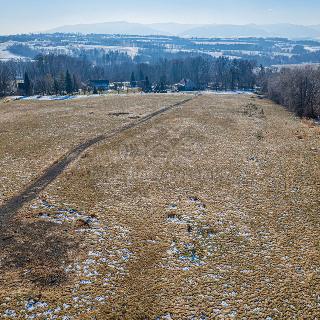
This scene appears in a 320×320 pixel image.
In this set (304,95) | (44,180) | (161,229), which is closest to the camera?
(161,229)

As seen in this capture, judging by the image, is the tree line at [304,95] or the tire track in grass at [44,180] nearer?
the tire track in grass at [44,180]

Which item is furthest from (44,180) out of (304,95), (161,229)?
(304,95)

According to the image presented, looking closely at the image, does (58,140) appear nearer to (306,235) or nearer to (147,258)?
(147,258)

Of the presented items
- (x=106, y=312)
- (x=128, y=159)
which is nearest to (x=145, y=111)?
(x=128, y=159)

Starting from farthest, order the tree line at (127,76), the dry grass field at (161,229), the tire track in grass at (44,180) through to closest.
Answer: the tree line at (127,76)
the tire track in grass at (44,180)
the dry grass field at (161,229)

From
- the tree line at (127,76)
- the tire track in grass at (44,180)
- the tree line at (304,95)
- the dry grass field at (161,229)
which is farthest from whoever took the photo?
the tree line at (127,76)

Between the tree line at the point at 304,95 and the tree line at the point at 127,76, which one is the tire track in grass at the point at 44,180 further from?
the tree line at the point at 127,76

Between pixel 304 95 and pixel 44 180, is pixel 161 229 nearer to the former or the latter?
pixel 44 180

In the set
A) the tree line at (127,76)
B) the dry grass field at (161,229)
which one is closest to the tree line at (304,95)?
the dry grass field at (161,229)

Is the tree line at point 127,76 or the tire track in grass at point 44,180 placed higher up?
the tree line at point 127,76

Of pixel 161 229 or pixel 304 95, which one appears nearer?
pixel 161 229
